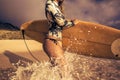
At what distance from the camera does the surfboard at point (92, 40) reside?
636cm

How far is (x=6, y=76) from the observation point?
6.03 m

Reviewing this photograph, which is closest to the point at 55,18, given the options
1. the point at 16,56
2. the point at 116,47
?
the point at 116,47

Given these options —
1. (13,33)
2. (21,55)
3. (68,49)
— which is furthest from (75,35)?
(13,33)

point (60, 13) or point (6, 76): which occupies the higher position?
point (60, 13)

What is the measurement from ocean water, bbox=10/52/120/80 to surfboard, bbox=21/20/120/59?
24 centimetres

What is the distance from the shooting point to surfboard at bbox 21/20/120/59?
20.9ft

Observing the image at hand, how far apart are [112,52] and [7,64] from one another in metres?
2.59

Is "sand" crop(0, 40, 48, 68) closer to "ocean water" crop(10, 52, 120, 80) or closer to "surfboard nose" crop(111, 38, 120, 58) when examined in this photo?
"ocean water" crop(10, 52, 120, 80)

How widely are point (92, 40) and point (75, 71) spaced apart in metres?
0.75

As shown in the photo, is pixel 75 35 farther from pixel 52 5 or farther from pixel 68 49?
pixel 52 5

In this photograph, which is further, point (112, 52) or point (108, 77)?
point (112, 52)

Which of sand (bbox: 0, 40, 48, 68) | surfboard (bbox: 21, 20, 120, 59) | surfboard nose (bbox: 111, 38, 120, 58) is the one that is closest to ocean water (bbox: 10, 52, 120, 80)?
surfboard (bbox: 21, 20, 120, 59)

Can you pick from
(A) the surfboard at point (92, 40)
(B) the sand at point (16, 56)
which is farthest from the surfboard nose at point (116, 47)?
(B) the sand at point (16, 56)

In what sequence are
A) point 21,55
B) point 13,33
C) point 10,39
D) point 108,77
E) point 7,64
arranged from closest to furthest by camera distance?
point 108,77 < point 7,64 < point 21,55 < point 10,39 < point 13,33
